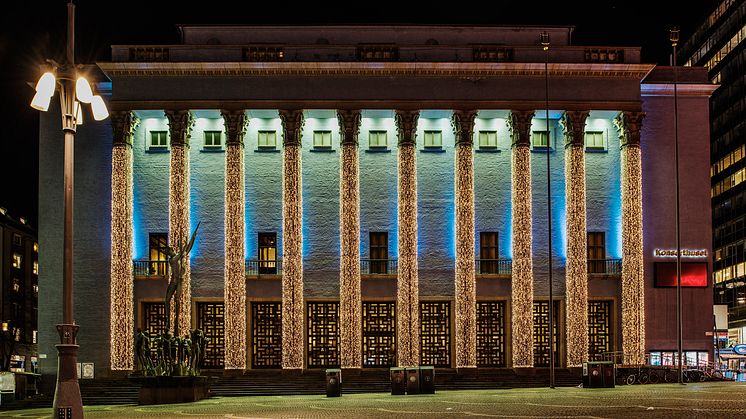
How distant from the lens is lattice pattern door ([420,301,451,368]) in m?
→ 50.2

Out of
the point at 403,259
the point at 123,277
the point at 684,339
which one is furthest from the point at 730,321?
the point at 123,277

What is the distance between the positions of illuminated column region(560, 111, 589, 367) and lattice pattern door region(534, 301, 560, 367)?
4.04 feet

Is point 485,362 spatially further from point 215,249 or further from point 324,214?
point 215,249

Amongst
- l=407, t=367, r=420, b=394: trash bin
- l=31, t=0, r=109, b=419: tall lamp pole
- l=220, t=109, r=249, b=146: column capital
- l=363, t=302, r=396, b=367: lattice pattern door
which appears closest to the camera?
l=31, t=0, r=109, b=419: tall lamp pole

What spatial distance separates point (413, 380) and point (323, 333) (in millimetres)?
13774

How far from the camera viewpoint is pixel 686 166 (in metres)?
51.4

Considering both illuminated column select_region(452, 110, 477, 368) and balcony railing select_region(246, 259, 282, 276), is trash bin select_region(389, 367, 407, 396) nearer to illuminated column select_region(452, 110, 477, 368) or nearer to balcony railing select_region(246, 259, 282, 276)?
illuminated column select_region(452, 110, 477, 368)

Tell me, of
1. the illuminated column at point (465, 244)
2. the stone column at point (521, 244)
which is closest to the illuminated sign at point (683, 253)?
the stone column at point (521, 244)

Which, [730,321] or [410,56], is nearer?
[410,56]

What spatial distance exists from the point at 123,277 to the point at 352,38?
1654 centimetres

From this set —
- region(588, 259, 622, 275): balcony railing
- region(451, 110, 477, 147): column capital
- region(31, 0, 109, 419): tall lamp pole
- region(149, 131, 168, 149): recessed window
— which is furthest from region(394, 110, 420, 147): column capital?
region(31, 0, 109, 419): tall lamp pole

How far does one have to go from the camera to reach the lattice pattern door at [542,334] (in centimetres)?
5022

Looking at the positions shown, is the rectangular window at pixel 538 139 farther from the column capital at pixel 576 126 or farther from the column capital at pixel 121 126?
the column capital at pixel 121 126

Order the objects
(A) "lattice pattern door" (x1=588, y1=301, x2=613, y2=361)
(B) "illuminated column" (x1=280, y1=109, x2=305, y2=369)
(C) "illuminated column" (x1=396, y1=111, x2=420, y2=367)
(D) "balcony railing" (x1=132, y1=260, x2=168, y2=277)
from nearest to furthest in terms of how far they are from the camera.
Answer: (B) "illuminated column" (x1=280, y1=109, x2=305, y2=369), (C) "illuminated column" (x1=396, y1=111, x2=420, y2=367), (D) "balcony railing" (x1=132, y1=260, x2=168, y2=277), (A) "lattice pattern door" (x1=588, y1=301, x2=613, y2=361)
